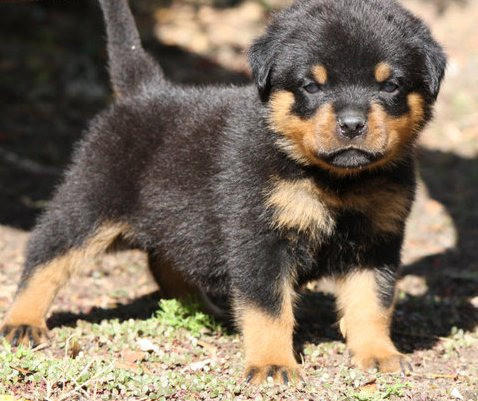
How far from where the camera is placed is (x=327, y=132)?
3.91 metres

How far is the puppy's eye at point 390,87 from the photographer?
3.98 meters

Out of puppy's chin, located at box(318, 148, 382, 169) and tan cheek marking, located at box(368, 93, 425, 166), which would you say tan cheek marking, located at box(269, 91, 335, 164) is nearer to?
puppy's chin, located at box(318, 148, 382, 169)

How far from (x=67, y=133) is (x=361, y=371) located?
543 centimetres

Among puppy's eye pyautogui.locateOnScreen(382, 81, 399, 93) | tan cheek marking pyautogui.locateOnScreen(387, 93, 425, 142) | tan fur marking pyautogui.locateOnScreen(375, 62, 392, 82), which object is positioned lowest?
tan cheek marking pyautogui.locateOnScreen(387, 93, 425, 142)

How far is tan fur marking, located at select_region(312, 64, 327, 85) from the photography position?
3.94 metres

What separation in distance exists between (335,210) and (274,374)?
2.71 ft

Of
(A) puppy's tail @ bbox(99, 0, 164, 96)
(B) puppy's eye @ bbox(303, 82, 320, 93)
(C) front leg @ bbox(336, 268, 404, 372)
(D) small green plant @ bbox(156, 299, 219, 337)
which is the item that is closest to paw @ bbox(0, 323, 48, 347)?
(D) small green plant @ bbox(156, 299, 219, 337)

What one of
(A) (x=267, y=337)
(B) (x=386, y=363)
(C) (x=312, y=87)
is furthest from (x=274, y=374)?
(C) (x=312, y=87)

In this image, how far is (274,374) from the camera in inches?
158

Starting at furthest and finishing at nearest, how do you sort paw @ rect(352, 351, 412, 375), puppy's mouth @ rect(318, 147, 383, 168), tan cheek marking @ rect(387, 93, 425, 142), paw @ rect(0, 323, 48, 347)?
paw @ rect(0, 323, 48, 347)
paw @ rect(352, 351, 412, 375)
tan cheek marking @ rect(387, 93, 425, 142)
puppy's mouth @ rect(318, 147, 383, 168)

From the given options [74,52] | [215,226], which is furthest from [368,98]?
[74,52]

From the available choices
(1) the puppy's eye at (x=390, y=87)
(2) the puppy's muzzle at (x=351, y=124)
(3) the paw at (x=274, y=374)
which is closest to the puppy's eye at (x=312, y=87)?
(2) the puppy's muzzle at (x=351, y=124)

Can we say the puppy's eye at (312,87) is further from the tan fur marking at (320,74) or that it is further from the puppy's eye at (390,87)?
the puppy's eye at (390,87)

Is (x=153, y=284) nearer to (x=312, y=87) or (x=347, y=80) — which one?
(x=312, y=87)
